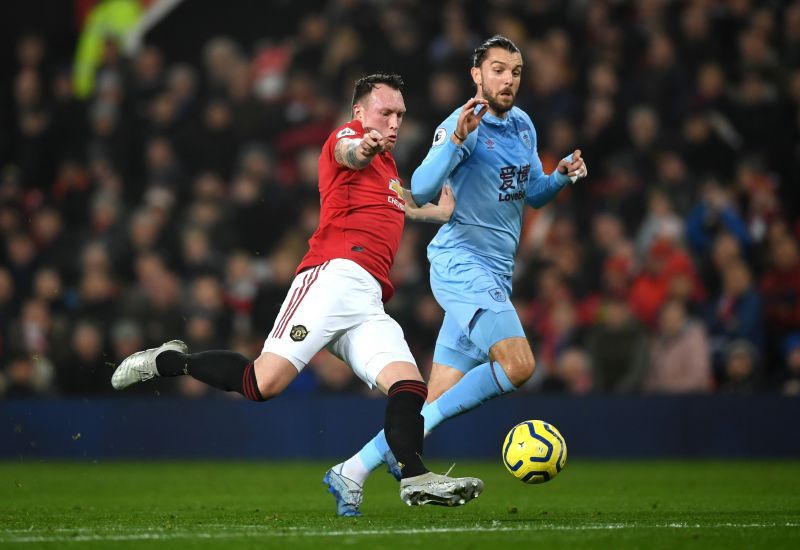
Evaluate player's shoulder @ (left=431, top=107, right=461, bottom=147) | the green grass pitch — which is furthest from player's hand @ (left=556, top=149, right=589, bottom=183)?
the green grass pitch

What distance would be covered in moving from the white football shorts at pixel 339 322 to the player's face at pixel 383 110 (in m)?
0.73

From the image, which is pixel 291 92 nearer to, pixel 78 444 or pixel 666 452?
pixel 78 444

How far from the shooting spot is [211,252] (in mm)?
14047

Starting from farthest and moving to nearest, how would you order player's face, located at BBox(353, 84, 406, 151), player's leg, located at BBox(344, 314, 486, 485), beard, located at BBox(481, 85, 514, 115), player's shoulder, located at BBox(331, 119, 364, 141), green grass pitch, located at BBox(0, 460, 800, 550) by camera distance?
player's leg, located at BBox(344, 314, 486, 485) < beard, located at BBox(481, 85, 514, 115) < player's face, located at BBox(353, 84, 406, 151) < player's shoulder, located at BBox(331, 119, 364, 141) < green grass pitch, located at BBox(0, 460, 800, 550)

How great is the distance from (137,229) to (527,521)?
853cm

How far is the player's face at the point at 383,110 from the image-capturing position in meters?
6.94

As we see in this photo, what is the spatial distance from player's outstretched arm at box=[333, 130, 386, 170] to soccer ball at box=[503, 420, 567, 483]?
1.76 meters

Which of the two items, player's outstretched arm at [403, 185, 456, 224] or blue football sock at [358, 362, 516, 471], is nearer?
blue football sock at [358, 362, 516, 471]

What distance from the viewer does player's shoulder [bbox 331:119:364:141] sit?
22.4 ft

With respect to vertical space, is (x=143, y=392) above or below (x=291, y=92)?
below

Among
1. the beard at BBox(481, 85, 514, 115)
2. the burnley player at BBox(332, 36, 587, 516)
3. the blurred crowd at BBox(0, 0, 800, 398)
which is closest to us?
the burnley player at BBox(332, 36, 587, 516)

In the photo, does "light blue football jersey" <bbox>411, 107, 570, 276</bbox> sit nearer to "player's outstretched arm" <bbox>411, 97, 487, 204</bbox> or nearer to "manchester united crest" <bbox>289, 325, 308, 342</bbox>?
"player's outstretched arm" <bbox>411, 97, 487, 204</bbox>

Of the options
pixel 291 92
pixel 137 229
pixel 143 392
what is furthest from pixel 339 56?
pixel 143 392

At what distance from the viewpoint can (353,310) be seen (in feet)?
22.4
